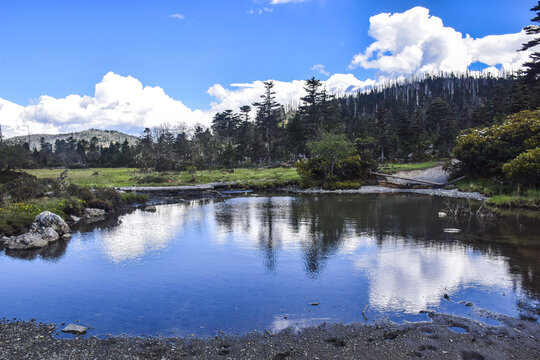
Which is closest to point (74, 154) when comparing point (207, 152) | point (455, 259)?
point (207, 152)

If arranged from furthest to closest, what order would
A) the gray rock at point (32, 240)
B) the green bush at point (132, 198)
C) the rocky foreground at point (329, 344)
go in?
Answer: 1. the green bush at point (132, 198)
2. the gray rock at point (32, 240)
3. the rocky foreground at point (329, 344)

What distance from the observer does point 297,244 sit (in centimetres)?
2391

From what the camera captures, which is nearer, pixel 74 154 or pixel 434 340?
pixel 434 340

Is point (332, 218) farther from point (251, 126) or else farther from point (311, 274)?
point (251, 126)

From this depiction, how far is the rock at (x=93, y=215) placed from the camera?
3569 cm

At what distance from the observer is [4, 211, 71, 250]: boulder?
2427 centimetres

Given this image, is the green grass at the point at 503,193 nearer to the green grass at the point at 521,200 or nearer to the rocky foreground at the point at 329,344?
the green grass at the point at 521,200

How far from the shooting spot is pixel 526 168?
35.3 metres

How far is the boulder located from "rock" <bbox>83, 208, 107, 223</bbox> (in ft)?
22.6

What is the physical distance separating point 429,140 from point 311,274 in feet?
Answer: 272

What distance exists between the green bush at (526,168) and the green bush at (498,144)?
16.0 ft

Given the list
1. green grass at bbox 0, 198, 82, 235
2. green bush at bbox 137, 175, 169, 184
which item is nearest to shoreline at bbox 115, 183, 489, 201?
green bush at bbox 137, 175, 169, 184

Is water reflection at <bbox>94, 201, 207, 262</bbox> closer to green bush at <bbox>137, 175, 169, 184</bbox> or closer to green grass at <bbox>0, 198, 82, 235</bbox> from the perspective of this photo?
green grass at <bbox>0, 198, 82, 235</bbox>

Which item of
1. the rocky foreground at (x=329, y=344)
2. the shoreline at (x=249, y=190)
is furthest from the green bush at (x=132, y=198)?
the rocky foreground at (x=329, y=344)
